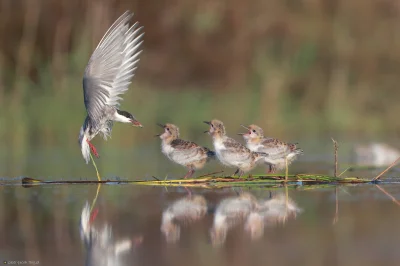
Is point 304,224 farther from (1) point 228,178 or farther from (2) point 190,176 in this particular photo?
(2) point 190,176

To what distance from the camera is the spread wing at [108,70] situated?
8.61 m

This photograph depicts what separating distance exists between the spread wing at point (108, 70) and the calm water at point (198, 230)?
107cm

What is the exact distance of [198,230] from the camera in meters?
5.86

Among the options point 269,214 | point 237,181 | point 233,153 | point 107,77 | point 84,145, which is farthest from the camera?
point 84,145

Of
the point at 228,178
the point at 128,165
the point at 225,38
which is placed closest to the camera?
the point at 228,178

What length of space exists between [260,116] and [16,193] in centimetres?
771

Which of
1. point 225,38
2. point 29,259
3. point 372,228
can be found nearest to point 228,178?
point 372,228

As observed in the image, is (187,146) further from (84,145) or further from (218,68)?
(218,68)

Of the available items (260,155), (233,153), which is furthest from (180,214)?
(260,155)

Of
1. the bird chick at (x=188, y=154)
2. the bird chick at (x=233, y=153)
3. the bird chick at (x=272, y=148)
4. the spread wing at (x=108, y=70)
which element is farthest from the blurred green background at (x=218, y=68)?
the spread wing at (x=108, y=70)

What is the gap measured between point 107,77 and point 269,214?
281 centimetres

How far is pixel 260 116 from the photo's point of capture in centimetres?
1497

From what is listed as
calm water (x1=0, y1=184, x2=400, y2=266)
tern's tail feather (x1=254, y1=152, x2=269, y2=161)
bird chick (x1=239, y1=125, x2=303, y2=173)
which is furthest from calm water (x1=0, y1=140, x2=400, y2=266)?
bird chick (x1=239, y1=125, x2=303, y2=173)

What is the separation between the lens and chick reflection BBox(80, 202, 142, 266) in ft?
16.2
